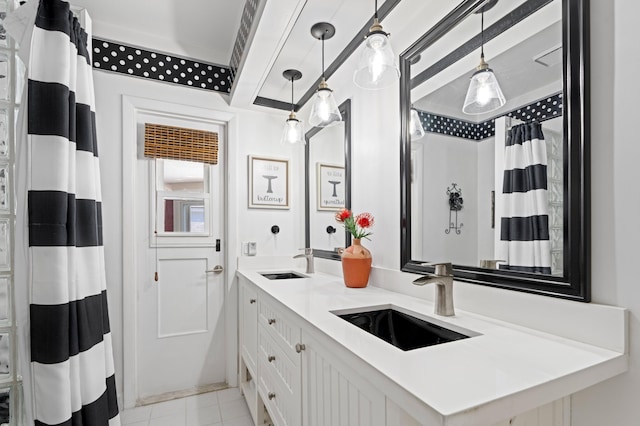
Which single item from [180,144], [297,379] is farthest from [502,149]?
[180,144]

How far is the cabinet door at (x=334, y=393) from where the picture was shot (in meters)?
0.78

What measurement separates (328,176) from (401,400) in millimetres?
1853

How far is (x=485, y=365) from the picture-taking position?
74 centimetres

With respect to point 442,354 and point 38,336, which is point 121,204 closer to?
point 38,336

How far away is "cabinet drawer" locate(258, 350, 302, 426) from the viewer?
126cm

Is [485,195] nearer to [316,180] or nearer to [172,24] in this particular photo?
[316,180]

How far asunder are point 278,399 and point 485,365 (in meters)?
1.09

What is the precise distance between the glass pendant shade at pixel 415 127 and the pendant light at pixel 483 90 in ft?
0.88

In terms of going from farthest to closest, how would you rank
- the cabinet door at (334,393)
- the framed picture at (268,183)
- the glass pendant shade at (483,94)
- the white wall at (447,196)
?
the framed picture at (268,183) → the white wall at (447,196) → the glass pendant shade at (483,94) → the cabinet door at (334,393)

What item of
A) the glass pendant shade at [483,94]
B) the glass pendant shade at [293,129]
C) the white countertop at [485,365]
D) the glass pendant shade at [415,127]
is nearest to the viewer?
the white countertop at [485,365]

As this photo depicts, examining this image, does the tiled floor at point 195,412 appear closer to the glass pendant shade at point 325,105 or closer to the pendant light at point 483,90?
the glass pendant shade at point 325,105

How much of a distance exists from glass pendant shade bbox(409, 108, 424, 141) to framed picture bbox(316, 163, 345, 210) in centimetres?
71

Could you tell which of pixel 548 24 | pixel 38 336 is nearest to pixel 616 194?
pixel 548 24

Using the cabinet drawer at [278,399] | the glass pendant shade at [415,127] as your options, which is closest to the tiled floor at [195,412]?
the cabinet drawer at [278,399]
